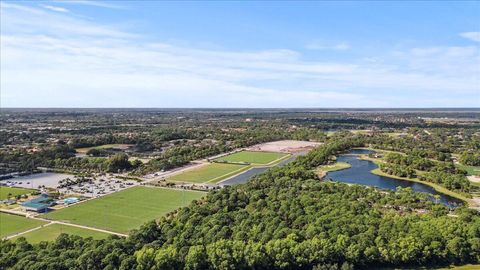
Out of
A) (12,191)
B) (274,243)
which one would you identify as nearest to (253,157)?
(12,191)

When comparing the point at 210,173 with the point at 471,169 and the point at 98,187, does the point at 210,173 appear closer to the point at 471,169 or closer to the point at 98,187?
the point at 98,187

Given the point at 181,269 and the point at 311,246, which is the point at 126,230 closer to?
the point at 181,269

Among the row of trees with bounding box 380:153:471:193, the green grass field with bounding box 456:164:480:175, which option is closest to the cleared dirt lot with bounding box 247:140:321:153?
the row of trees with bounding box 380:153:471:193

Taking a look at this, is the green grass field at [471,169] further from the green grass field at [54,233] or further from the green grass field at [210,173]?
the green grass field at [54,233]

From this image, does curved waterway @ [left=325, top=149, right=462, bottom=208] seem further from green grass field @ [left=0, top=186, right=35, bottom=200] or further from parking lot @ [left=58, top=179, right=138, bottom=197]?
green grass field @ [left=0, top=186, right=35, bottom=200]

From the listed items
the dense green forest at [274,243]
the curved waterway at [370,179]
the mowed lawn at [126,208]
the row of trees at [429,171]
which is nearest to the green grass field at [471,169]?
the row of trees at [429,171]

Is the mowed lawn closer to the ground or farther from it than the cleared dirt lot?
closer to the ground
